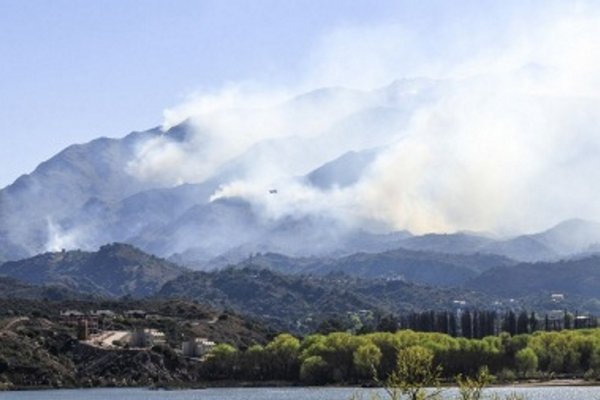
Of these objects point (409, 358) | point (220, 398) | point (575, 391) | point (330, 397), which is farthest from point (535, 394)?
point (409, 358)

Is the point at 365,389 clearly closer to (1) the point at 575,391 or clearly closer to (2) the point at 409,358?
(1) the point at 575,391

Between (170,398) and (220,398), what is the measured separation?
1166 centimetres

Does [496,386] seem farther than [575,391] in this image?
Yes

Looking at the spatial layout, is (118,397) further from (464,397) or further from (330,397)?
(464,397)

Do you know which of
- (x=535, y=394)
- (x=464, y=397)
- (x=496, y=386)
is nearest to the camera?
(x=464, y=397)

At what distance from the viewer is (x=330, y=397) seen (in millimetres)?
169750

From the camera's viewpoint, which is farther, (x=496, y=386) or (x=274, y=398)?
(x=496, y=386)

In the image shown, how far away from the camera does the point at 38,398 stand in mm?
199625

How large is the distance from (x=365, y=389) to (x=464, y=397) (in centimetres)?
15073

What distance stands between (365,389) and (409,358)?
473ft

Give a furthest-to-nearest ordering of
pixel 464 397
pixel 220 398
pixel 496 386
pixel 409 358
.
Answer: pixel 496 386, pixel 220 398, pixel 409 358, pixel 464 397

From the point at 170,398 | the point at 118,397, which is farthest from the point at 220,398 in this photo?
the point at 118,397

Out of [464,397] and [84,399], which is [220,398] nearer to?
[84,399]

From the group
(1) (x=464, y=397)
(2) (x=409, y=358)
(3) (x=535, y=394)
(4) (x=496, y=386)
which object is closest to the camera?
(1) (x=464, y=397)
